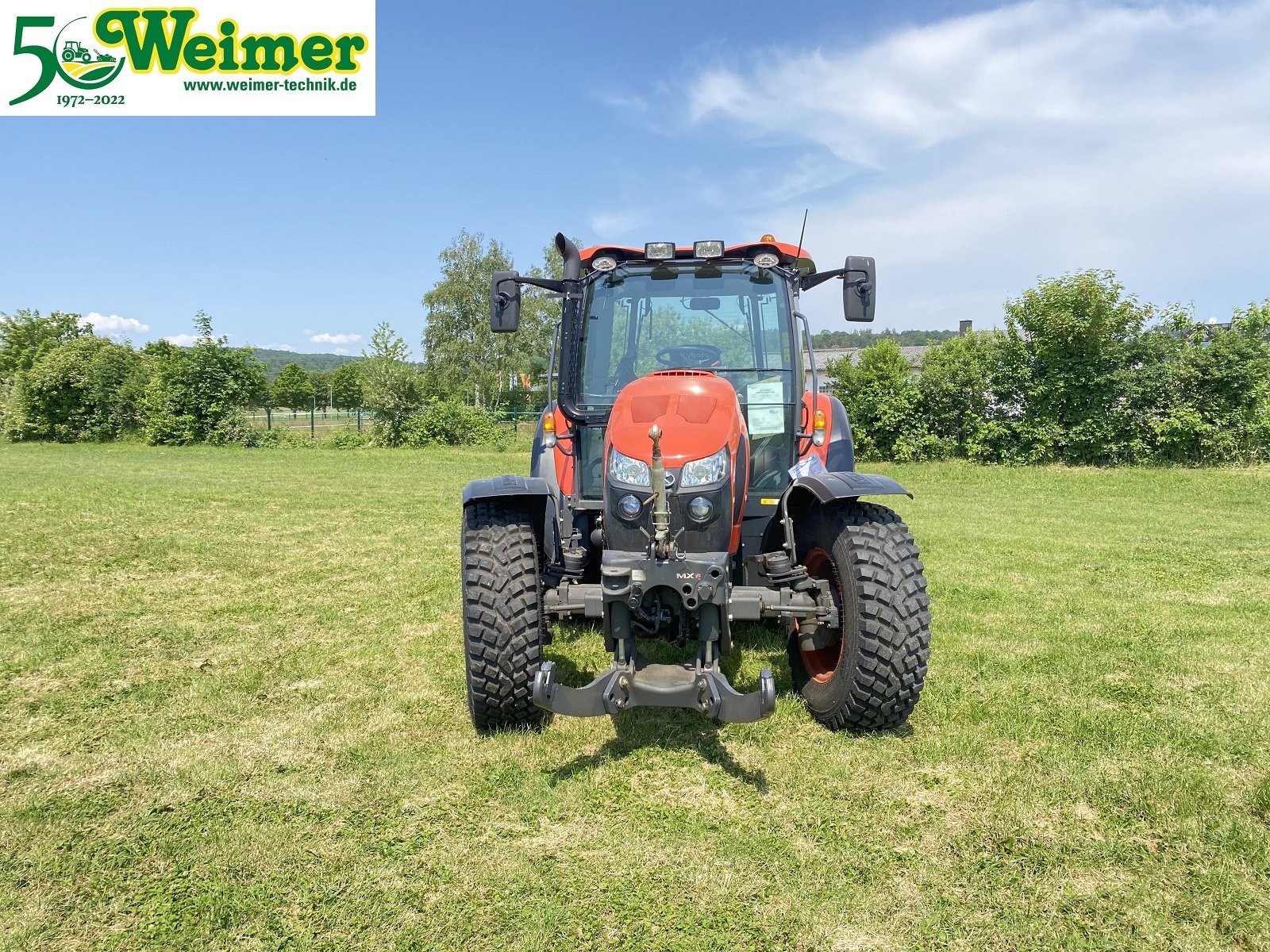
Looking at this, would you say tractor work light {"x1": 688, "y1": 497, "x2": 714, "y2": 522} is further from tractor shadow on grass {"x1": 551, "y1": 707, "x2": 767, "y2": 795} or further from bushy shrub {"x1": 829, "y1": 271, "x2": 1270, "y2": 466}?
bushy shrub {"x1": 829, "y1": 271, "x2": 1270, "y2": 466}

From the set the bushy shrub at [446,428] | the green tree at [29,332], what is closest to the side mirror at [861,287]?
the bushy shrub at [446,428]

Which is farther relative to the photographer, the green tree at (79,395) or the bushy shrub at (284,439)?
the green tree at (79,395)

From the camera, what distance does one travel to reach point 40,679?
442 cm

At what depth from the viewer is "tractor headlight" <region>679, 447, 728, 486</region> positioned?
3.43m

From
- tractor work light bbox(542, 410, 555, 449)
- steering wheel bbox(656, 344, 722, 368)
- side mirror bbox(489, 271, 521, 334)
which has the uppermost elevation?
side mirror bbox(489, 271, 521, 334)

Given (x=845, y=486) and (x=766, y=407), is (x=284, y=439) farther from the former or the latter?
(x=845, y=486)

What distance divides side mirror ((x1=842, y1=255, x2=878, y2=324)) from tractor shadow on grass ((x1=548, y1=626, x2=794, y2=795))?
76.1 inches

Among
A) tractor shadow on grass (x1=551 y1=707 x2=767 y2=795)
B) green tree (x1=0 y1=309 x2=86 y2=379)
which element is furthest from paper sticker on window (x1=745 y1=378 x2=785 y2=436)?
green tree (x1=0 y1=309 x2=86 y2=379)

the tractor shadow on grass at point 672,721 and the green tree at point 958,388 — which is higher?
the green tree at point 958,388

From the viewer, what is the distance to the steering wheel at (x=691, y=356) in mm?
4398

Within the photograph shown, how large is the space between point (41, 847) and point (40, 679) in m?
2.05

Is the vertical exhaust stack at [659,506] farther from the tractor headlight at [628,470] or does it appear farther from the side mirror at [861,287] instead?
the side mirror at [861,287]

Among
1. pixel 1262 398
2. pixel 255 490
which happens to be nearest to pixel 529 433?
pixel 255 490

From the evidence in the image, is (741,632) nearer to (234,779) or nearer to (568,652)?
(568,652)
